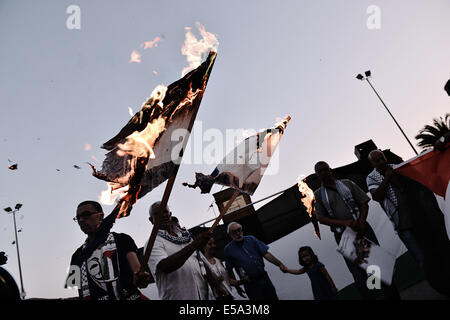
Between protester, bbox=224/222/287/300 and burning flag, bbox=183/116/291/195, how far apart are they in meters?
0.98

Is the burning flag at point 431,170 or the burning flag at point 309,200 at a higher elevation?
the burning flag at point 309,200

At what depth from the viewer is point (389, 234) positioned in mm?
4855

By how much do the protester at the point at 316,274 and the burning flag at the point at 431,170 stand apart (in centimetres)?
205

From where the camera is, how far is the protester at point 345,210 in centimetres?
382

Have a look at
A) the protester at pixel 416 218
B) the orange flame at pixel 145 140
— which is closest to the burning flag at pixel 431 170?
the protester at pixel 416 218

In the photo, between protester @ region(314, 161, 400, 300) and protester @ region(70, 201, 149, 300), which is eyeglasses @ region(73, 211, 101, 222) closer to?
protester @ region(70, 201, 149, 300)

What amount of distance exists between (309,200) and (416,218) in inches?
71.7

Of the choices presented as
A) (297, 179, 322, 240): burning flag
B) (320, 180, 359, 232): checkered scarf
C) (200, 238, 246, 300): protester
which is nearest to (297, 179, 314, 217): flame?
(297, 179, 322, 240): burning flag

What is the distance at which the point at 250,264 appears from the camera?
453 cm

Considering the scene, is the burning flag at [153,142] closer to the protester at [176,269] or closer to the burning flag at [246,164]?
the protester at [176,269]

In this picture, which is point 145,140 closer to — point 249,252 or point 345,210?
point 249,252

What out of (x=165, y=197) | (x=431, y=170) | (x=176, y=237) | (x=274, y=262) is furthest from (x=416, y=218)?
(x=165, y=197)
